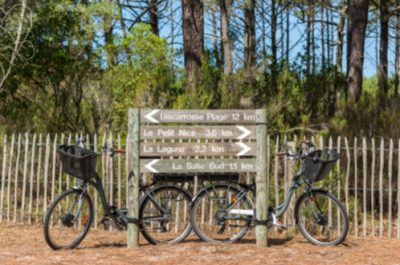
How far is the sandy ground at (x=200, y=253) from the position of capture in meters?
6.30

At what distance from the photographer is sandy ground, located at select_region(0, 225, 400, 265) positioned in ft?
20.7

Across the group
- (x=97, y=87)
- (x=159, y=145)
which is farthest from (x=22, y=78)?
(x=159, y=145)

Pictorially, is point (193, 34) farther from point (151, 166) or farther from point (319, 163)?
point (319, 163)

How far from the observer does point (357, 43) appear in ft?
46.3

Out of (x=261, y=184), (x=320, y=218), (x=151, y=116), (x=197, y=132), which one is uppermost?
(x=151, y=116)

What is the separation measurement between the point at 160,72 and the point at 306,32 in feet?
60.3

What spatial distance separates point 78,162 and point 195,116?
1.47m

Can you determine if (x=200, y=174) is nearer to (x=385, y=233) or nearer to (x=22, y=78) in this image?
(x=385, y=233)

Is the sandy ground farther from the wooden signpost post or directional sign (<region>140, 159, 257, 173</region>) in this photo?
directional sign (<region>140, 159, 257, 173</region>)

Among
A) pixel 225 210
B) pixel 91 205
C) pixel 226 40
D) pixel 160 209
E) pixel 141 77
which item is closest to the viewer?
pixel 91 205

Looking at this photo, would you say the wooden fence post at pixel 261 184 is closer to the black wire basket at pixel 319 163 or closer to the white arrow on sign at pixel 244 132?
the white arrow on sign at pixel 244 132

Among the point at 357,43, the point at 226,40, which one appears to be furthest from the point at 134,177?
the point at 226,40

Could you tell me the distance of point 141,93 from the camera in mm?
10516

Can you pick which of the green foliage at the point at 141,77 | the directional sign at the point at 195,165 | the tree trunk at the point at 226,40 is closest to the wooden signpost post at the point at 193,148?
the directional sign at the point at 195,165
